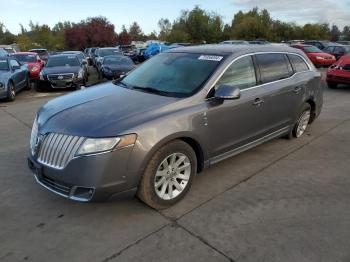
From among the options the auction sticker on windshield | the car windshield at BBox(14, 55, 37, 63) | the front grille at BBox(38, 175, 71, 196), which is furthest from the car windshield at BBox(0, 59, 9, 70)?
the front grille at BBox(38, 175, 71, 196)

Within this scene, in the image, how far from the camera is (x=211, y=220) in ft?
12.1

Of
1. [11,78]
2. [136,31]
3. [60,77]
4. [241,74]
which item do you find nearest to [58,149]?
[241,74]

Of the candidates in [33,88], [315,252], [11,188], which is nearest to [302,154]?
[315,252]

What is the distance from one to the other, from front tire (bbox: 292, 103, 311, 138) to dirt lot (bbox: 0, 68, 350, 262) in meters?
0.88

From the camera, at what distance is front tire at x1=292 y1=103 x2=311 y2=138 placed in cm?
611

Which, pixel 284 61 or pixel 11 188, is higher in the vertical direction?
pixel 284 61

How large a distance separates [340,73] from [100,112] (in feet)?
35.0

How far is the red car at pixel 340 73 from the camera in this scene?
1208cm

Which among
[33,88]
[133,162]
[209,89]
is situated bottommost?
[33,88]

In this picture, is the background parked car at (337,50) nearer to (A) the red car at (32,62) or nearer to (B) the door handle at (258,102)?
(A) the red car at (32,62)

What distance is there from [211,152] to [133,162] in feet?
3.82

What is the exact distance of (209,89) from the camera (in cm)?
422

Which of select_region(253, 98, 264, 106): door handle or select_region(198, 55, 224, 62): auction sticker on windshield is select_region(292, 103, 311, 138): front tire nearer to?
select_region(253, 98, 264, 106): door handle

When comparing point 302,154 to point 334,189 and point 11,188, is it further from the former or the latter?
point 11,188
